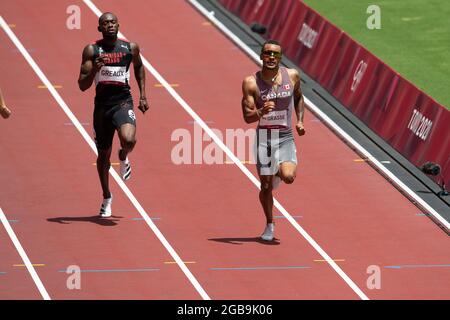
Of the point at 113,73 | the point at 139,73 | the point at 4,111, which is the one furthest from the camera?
the point at 139,73

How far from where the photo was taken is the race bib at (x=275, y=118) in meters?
20.6

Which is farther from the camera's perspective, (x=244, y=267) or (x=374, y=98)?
(x=374, y=98)

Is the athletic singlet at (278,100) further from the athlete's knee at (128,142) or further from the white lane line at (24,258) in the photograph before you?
the white lane line at (24,258)

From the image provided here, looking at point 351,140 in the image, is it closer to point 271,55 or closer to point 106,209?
point 106,209

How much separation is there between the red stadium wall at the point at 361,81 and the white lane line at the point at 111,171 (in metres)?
4.82

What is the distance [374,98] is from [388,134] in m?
0.84

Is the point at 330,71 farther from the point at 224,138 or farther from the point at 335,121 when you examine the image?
the point at 224,138

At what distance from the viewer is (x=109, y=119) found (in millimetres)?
21297

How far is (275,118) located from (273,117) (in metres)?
0.03

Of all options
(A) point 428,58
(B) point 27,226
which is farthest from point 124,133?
(A) point 428,58

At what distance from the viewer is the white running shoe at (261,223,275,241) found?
2095 cm

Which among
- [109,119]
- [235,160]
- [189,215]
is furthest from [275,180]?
[235,160]

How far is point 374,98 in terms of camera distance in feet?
86.8

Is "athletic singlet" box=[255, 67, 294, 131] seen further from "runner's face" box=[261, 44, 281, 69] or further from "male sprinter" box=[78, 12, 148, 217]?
"male sprinter" box=[78, 12, 148, 217]
